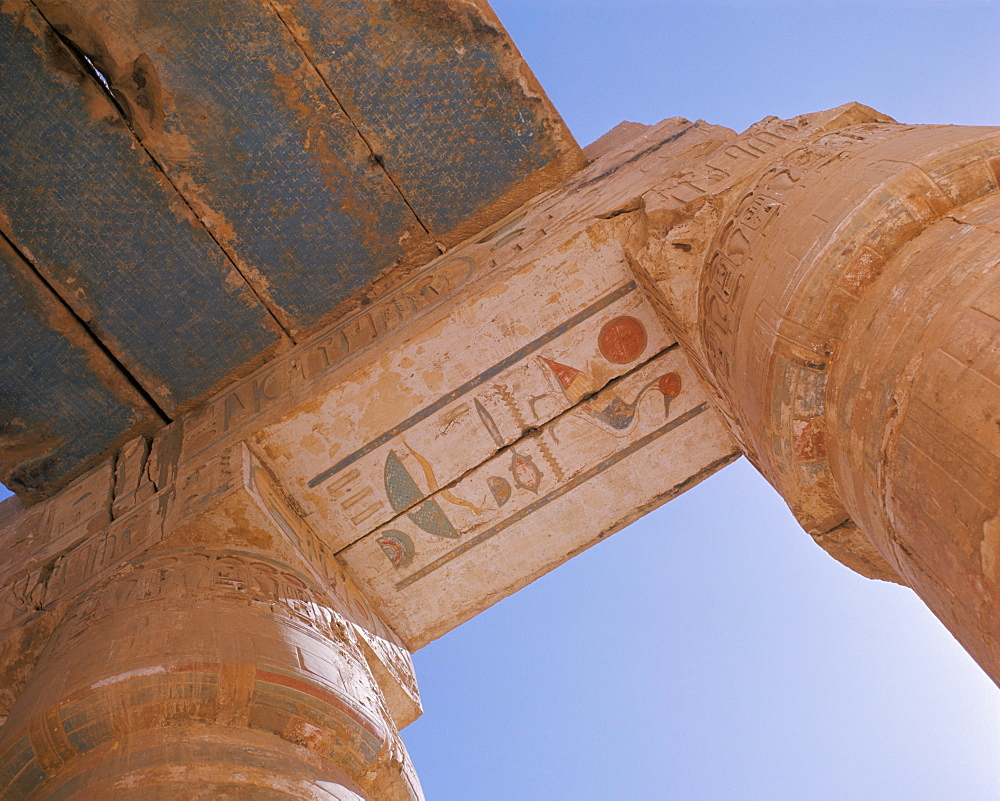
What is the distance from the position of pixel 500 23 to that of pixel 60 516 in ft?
10.4

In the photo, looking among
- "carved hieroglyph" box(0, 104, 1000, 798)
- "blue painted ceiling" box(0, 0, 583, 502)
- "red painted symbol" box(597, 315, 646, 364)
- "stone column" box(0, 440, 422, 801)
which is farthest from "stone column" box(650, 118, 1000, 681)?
Result: "stone column" box(0, 440, 422, 801)

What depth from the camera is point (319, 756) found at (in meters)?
2.55

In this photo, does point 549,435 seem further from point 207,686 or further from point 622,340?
point 207,686

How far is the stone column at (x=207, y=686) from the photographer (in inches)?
92.0

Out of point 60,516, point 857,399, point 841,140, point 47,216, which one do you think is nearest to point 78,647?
point 60,516

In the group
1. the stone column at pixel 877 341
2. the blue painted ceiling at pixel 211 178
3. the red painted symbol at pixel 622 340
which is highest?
the blue painted ceiling at pixel 211 178

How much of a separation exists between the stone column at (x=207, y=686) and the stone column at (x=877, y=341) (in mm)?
1689

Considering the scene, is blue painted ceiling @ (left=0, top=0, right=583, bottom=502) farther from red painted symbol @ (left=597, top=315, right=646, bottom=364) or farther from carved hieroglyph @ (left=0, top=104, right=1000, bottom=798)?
red painted symbol @ (left=597, top=315, right=646, bottom=364)

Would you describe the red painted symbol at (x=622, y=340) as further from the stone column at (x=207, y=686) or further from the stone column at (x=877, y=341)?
the stone column at (x=207, y=686)

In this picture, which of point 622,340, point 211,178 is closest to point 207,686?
point 622,340

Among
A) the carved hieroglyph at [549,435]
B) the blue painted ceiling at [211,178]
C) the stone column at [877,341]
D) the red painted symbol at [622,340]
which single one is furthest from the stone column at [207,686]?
the stone column at [877,341]

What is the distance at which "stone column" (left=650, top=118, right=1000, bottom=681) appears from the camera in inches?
73.9

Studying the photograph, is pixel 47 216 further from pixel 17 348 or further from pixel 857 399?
pixel 857 399

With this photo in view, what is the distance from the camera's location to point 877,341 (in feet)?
7.33
